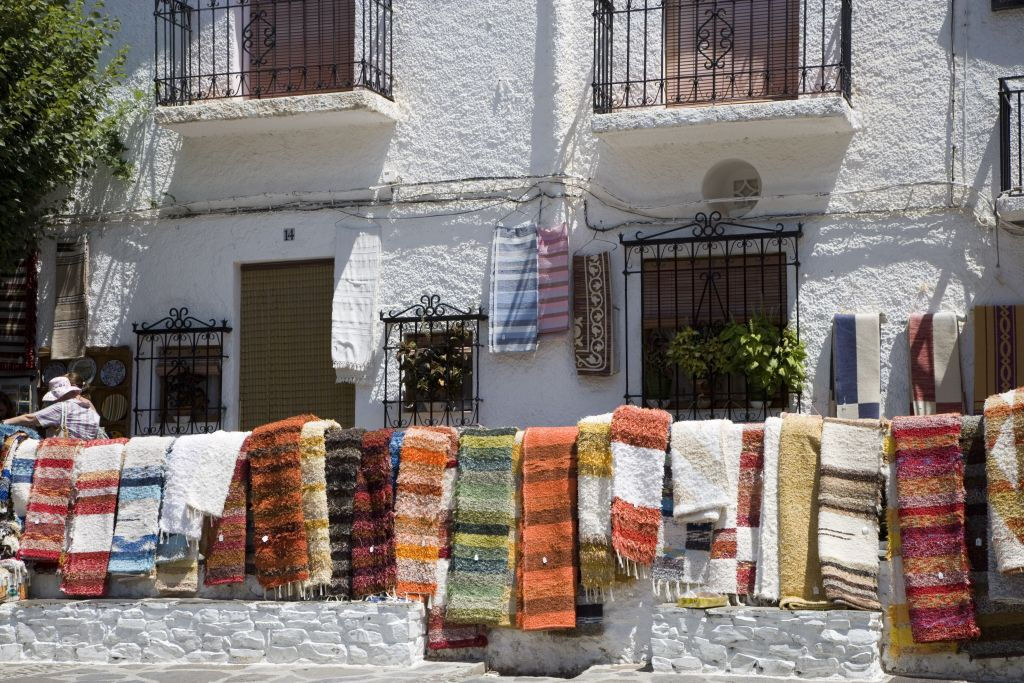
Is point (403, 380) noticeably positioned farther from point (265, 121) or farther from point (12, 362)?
point (12, 362)

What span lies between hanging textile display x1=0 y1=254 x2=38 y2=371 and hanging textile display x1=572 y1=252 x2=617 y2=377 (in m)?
5.06

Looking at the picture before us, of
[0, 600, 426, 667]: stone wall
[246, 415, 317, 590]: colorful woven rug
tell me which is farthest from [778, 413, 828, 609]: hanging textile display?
[246, 415, 317, 590]: colorful woven rug

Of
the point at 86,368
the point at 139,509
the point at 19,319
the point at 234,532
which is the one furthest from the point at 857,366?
the point at 19,319

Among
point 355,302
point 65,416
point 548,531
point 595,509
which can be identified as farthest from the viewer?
point 355,302

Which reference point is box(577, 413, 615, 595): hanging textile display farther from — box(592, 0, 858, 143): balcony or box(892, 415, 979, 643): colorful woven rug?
box(592, 0, 858, 143): balcony

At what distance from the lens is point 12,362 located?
13.1 meters

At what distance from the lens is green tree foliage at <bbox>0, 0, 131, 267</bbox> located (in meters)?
11.8

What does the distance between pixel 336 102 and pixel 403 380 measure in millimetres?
2351

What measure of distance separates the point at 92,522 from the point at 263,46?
5.05 meters

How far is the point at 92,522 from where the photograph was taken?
9.67 metres

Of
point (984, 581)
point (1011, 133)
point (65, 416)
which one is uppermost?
point (1011, 133)

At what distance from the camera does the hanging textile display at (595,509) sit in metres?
8.48

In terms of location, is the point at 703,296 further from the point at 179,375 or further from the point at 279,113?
the point at 179,375

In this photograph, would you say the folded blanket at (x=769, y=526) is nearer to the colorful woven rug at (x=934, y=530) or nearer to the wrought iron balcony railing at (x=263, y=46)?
the colorful woven rug at (x=934, y=530)
